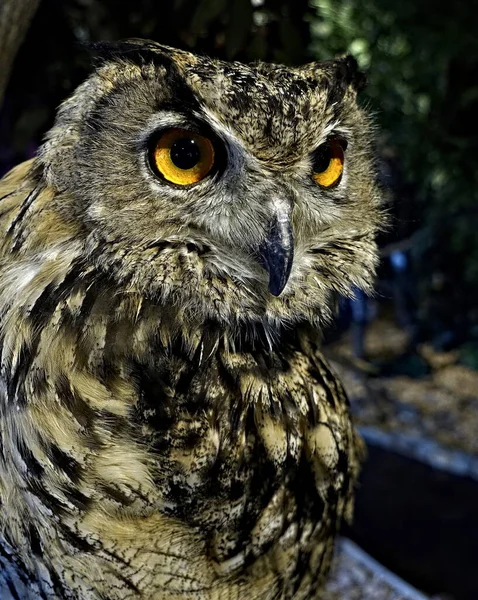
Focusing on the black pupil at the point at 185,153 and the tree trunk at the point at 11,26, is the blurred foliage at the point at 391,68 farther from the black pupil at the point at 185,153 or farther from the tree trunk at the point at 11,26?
the black pupil at the point at 185,153

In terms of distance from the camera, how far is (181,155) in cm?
80

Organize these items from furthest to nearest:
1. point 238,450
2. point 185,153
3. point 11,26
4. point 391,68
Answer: point 391,68, point 11,26, point 238,450, point 185,153

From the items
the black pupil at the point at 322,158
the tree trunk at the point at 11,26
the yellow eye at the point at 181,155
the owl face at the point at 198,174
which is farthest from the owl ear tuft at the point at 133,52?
the tree trunk at the point at 11,26

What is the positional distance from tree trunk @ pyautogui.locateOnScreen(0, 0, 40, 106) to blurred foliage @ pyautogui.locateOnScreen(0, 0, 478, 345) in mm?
Result: 122

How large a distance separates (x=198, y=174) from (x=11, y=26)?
0.67m

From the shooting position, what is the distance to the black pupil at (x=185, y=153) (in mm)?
798

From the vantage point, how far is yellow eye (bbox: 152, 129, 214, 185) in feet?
2.63

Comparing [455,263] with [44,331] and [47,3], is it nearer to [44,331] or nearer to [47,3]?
[47,3]

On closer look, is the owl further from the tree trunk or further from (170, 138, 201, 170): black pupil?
the tree trunk

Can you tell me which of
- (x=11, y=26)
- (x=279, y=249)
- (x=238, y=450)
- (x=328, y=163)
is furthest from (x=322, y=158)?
(x=11, y=26)

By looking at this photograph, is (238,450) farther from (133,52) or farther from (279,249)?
(133,52)

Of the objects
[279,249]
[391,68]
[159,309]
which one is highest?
[391,68]

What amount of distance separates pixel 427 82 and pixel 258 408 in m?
2.88

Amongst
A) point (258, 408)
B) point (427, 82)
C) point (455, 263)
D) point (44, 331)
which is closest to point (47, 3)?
point (44, 331)
